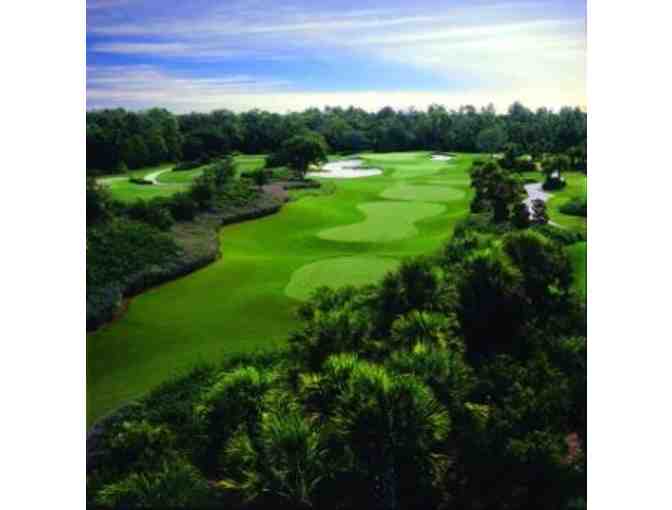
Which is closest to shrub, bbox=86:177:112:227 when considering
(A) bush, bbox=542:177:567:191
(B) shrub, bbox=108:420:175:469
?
(B) shrub, bbox=108:420:175:469

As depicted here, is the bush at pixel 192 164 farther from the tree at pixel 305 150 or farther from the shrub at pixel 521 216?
the shrub at pixel 521 216

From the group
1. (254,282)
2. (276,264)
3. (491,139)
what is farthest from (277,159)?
(491,139)

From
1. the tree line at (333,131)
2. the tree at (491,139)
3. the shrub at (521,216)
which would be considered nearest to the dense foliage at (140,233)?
the tree line at (333,131)

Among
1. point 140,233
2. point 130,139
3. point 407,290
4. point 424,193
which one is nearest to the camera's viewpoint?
point 407,290

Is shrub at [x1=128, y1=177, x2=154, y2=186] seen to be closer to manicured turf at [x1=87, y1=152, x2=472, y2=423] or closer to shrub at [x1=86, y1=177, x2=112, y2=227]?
shrub at [x1=86, y1=177, x2=112, y2=227]

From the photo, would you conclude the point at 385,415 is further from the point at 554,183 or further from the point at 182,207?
the point at 554,183
